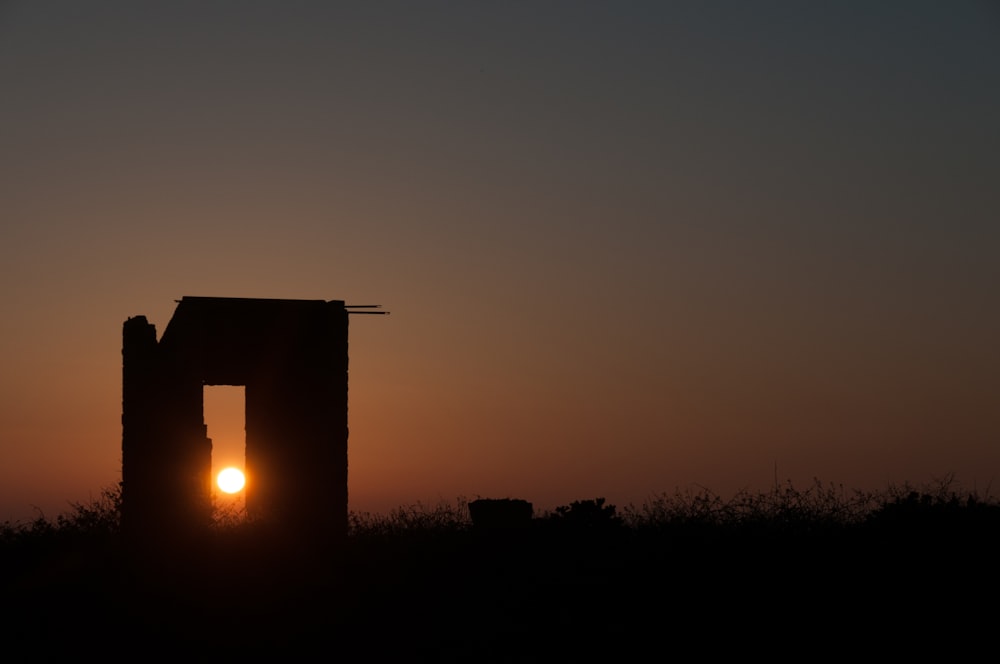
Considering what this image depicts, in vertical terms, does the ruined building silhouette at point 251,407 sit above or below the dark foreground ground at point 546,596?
above

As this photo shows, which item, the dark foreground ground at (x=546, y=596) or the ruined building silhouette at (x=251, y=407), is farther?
the ruined building silhouette at (x=251, y=407)

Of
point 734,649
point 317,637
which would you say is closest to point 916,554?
point 734,649

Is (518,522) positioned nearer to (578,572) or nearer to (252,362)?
(578,572)

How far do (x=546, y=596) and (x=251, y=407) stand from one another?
625 cm

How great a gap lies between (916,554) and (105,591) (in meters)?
7.95

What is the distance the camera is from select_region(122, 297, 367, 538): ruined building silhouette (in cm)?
1510

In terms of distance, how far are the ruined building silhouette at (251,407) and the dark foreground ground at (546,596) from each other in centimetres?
156

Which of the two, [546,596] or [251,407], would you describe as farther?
[251,407]

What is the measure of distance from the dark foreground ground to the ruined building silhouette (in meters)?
1.56

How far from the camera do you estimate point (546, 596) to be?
453 inches

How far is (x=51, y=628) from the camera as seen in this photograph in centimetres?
1148

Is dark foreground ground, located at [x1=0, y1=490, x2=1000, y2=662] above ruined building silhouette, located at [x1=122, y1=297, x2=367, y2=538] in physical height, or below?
below

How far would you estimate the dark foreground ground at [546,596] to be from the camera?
10.6 metres

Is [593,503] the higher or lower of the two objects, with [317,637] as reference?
higher
